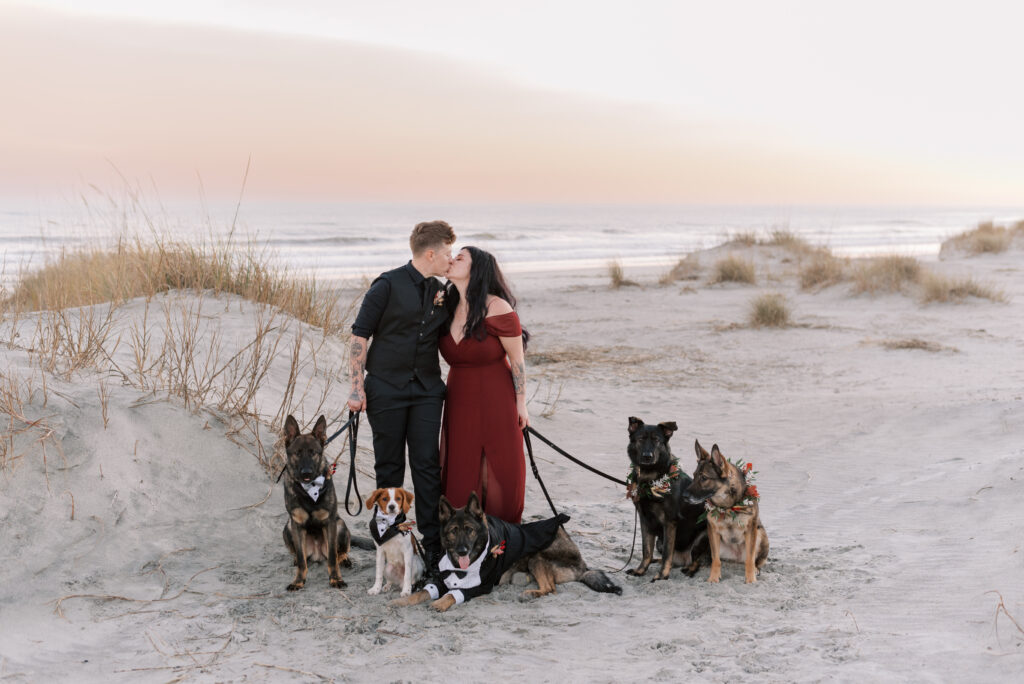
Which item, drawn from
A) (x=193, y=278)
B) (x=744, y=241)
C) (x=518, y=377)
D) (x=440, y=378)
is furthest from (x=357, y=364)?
(x=744, y=241)

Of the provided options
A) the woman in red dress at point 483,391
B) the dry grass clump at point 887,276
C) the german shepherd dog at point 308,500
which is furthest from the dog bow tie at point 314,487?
the dry grass clump at point 887,276

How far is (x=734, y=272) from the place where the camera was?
22312 millimetres

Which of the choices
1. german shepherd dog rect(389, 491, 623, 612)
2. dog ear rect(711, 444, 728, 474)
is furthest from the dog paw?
dog ear rect(711, 444, 728, 474)

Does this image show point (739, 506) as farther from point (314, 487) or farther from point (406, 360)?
point (314, 487)

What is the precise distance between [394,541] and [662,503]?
1703 mm

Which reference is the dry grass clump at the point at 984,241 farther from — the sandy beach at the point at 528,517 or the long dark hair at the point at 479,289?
the long dark hair at the point at 479,289

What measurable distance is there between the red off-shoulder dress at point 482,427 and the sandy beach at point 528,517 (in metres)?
0.71

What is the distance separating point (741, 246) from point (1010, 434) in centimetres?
1868

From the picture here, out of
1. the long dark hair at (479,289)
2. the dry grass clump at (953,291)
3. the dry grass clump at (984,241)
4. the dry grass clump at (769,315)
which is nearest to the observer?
the long dark hair at (479,289)

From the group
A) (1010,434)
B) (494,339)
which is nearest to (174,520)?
(494,339)

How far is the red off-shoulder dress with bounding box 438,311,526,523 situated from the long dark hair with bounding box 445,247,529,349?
0.14m

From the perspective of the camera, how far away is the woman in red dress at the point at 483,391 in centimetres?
528

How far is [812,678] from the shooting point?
3.93 m

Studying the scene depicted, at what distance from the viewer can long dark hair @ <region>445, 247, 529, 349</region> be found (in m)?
5.24
